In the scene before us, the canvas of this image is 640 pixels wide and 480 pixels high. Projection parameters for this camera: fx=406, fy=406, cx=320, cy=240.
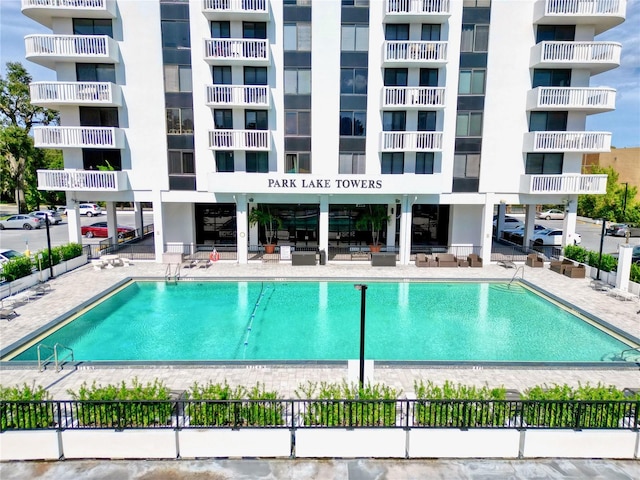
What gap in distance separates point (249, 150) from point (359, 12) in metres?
10.2

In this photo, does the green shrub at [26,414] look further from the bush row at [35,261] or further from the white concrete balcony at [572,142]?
the white concrete balcony at [572,142]

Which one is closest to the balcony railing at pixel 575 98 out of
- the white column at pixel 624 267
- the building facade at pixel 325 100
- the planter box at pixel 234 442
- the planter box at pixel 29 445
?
the building facade at pixel 325 100

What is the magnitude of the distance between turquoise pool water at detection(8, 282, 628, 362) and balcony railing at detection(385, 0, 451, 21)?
15.0m

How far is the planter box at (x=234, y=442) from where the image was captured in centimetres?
794

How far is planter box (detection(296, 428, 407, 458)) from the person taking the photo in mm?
7973

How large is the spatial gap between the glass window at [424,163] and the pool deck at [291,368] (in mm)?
6509

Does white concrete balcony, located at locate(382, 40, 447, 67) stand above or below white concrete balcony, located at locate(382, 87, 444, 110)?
above

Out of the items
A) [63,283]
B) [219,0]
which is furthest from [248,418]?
[219,0]

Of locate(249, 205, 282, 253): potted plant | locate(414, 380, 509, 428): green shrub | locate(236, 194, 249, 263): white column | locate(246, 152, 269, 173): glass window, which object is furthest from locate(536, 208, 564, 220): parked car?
locate(414, 380, 509, 428): green shrub

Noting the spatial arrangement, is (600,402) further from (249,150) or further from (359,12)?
(359,12)

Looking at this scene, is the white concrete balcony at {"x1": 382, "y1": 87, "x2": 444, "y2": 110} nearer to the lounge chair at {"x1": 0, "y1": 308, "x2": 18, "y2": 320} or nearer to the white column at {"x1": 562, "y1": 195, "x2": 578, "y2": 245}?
the white column at {"x1": 562, "y1": 195, "x2": 578, "y2": 245}

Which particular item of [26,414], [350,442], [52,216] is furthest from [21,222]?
[350,442]

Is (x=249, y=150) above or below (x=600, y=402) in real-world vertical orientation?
above

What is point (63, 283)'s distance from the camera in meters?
20.1
